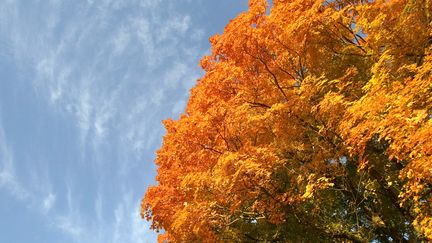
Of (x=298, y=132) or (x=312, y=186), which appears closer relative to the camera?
(x=312, y=186)

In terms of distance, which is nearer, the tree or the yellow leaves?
the yellow leaves

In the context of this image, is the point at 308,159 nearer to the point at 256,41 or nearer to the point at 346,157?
the point at 346,157

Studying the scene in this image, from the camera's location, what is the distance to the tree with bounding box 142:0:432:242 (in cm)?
787

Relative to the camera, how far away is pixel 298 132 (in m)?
8.85

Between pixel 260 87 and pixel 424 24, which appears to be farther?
pixel 260 87

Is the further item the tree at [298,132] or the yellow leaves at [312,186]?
the tree at [298,132]

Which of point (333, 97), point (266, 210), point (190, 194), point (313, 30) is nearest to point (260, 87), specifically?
point (313, 30)

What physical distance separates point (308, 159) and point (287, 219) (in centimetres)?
188

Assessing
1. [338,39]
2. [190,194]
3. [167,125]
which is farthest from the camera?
[167,125]

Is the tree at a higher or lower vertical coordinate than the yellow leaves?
higher

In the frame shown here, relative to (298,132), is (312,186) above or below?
below

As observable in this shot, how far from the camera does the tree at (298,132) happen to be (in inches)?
310

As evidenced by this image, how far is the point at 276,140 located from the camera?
9.16 m

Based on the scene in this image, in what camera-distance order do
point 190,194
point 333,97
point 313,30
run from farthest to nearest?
point 190,194
point 313,30
point 333,97
